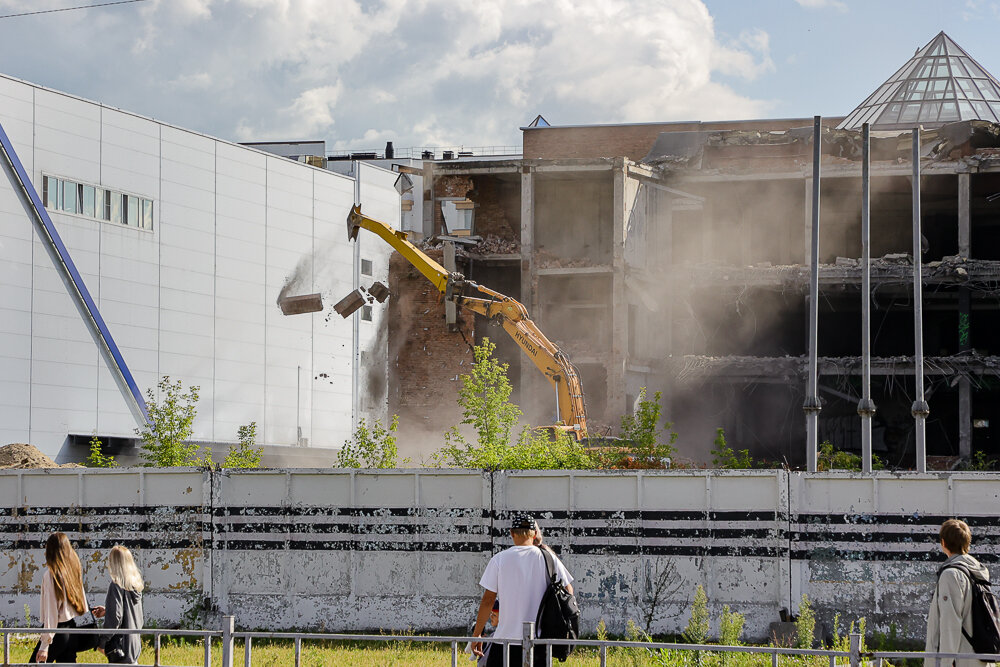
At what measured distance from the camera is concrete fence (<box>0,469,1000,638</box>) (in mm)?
15055

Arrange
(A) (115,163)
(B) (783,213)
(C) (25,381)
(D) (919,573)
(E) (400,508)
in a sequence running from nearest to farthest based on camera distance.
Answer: (D) (919,573), (E) (400,508), (C) (25,381), (A) (115,163), (B) (783,213)

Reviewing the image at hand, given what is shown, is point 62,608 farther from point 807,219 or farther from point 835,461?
point 807,219

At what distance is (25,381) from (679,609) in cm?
2201

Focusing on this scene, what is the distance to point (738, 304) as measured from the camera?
140 feet

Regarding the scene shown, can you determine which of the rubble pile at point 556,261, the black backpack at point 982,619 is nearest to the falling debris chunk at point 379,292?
the rubble pile at point 556,261

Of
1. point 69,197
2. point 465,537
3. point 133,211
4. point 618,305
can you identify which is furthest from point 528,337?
point 465,537

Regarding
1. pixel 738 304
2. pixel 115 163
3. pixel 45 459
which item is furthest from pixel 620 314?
pixel 45 459

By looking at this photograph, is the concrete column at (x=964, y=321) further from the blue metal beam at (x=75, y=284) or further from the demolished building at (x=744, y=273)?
the blue metal beam at (x=75, y=284)

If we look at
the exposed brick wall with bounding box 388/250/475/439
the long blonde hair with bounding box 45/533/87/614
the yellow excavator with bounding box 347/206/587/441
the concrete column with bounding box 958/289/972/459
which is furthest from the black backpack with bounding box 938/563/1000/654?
the exposed brick wall with bounding box 388/250/475/439

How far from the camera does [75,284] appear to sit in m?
33.0

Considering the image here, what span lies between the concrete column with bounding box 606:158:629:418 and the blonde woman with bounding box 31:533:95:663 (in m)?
31.2

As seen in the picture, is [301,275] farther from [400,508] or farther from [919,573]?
[919,573]

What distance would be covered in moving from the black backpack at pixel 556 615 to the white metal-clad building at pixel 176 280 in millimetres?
25710

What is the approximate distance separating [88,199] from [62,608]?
26.4 m
